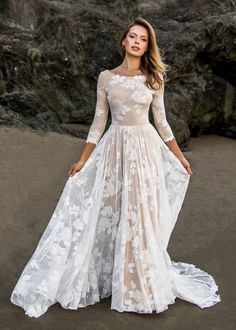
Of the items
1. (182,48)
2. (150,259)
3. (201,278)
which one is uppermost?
(182,48)

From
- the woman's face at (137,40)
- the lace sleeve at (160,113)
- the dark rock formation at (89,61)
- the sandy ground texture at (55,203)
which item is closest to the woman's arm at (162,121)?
the lace sleeve at (160,113)

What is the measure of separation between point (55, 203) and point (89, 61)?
336 cm

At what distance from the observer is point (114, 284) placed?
2.93 meters

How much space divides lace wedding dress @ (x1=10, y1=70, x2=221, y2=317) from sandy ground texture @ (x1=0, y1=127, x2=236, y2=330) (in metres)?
0.08

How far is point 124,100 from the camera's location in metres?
2.87

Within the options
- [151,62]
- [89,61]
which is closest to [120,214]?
[151,62]

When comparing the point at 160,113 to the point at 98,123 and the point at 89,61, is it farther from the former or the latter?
the point at 89,61

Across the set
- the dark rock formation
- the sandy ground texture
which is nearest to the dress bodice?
the sandy ground texture

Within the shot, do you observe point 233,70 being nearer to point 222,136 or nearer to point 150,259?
point 222,136

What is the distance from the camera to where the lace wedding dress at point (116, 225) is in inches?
114

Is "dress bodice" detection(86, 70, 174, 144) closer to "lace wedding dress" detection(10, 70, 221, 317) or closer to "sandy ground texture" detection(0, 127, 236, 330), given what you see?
"lace wedding dress" detection(10, 70, 221, 317)

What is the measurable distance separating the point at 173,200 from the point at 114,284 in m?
0.63

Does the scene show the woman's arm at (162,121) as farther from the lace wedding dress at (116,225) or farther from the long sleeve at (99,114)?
the long sleeve at (99,114)

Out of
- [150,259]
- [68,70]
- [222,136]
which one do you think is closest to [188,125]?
[222,136]
